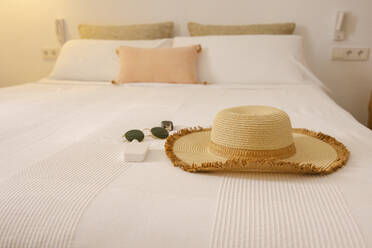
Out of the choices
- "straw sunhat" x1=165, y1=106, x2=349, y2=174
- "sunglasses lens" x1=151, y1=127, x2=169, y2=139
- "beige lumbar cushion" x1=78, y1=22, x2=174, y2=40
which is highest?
"beige lumbar cushion" x1=78, y1=22, x2=174, y2=40

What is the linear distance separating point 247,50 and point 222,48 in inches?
6.1

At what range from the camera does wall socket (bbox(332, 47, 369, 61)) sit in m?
2.05

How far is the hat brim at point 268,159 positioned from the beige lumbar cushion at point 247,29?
1296 millimetres

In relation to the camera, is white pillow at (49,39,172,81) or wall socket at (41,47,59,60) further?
wall socket at (41,47,59,60)

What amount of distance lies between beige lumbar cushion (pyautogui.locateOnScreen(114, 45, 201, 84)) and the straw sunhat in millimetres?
1064

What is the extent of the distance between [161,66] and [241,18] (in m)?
0.82

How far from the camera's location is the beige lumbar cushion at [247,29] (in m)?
1.95

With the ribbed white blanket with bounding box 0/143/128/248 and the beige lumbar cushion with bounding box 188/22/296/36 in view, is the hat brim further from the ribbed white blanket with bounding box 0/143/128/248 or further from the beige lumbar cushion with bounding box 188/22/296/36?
the beige lumbar cushion with bounding box 188/22/296/36

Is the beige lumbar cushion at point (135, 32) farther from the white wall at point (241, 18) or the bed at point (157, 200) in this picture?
the bed at point (157, 200)

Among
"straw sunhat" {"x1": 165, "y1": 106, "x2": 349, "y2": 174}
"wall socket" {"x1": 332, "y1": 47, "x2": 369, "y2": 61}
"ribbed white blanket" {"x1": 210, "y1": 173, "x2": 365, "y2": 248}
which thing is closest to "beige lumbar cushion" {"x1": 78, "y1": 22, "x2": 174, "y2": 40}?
"wall socket" {"x1": 332, "y1": 47, "x2": 369, "y2": 61}

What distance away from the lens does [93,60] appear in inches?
75.1

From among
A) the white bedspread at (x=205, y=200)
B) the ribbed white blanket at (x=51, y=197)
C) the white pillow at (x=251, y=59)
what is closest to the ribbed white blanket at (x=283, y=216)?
the white bedspread at (x=205, y=200)

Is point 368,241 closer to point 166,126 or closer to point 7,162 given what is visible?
point 166,126

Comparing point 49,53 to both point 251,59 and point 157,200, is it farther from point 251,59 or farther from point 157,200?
point 157,200
